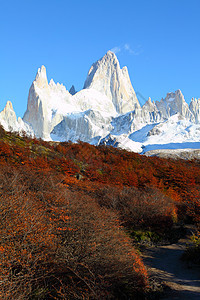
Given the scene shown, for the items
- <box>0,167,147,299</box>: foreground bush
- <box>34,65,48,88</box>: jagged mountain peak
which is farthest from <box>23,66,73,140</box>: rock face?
<box>0,167,147,299</box>: foreground bush

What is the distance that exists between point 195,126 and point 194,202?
562ft

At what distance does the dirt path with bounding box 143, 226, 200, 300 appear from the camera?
5789mm

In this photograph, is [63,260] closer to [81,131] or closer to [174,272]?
[174,272]

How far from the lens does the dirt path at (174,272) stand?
19.0 feet

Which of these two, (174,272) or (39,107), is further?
(39,107)

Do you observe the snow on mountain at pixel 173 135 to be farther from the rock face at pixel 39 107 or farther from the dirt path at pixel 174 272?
the dirt path at pixel 174 272

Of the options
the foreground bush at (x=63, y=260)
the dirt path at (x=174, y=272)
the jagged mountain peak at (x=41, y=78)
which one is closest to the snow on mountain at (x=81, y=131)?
the jagged mountain peak at (x=41, y=78)

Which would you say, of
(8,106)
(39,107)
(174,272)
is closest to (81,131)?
(39,107)

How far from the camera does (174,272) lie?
7324 millimetres

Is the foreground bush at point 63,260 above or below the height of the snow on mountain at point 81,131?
below

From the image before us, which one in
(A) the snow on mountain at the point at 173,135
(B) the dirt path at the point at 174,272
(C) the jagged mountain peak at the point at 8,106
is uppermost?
(C) the jagged mountain peak at the point at 8,106

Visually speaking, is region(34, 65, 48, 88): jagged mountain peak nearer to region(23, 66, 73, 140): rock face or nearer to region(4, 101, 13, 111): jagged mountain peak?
region(23, 66, 73, 140): rock face

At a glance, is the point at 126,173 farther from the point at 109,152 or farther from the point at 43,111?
the point at 43,111

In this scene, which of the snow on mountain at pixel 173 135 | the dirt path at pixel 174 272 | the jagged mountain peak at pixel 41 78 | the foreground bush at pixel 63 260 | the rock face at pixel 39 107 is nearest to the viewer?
the foreground bush at pixel 63 260
